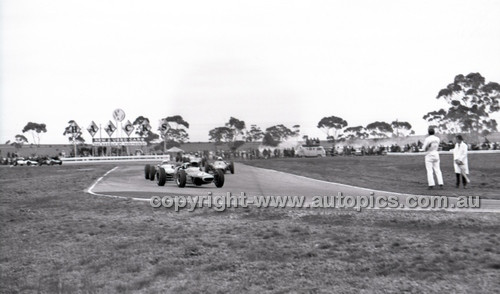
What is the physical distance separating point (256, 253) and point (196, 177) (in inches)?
405

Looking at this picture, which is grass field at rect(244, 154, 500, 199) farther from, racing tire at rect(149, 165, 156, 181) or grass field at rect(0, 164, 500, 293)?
racing tire at rect(149, 165, 156, 181)

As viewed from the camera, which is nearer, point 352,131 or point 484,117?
point 484,117

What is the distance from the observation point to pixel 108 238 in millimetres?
8359

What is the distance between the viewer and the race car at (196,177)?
16.5 meters

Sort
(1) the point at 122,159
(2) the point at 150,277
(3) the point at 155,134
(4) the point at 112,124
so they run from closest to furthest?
(2) the point at 150,277 → (1) the point at 122,159 → (4) the point at 112,124 → (3) the point at 155,134

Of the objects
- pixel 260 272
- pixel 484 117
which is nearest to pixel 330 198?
pixel 260 272

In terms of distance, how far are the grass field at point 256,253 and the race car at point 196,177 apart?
6.06 m

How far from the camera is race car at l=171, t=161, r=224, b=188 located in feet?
54.1

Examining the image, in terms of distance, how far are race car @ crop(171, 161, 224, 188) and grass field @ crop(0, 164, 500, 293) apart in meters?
6.06

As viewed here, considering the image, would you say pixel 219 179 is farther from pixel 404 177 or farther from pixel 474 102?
pixel 474 102

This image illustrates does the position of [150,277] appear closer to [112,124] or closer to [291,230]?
[291,230]

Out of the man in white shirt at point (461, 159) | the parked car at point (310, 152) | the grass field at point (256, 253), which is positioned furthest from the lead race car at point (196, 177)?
the parked car at point (310, 152)

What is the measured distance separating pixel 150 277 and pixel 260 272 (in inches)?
50.7

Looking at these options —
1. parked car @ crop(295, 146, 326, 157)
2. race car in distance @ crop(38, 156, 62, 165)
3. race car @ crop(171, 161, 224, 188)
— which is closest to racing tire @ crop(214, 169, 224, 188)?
race car @ crop(171, 161, 224, 188)
